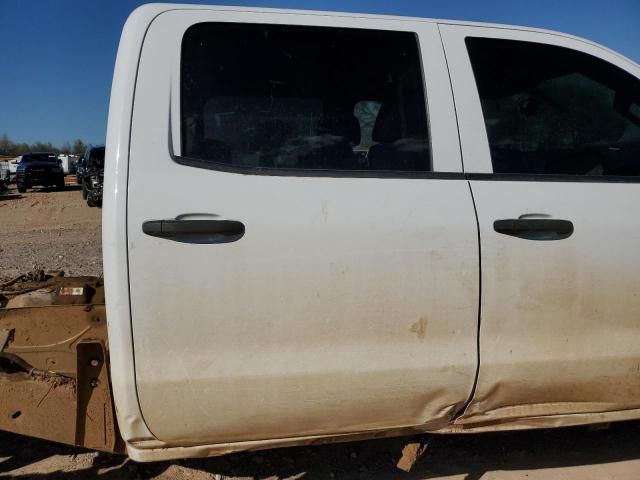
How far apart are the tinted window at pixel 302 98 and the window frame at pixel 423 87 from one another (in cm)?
3

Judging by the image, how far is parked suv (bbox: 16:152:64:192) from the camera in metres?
24.9

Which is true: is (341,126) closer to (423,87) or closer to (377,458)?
(423,87)

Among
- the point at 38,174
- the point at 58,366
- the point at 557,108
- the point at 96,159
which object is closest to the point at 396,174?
the point at 557,108

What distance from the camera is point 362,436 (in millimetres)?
2240

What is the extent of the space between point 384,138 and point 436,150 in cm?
26

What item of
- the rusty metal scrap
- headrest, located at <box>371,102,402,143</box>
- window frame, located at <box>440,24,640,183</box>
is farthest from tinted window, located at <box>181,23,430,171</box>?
the rusty metal scrap

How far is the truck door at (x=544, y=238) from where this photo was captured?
2.17m

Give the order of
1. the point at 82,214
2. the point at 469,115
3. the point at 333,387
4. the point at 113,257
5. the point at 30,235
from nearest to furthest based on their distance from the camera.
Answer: the point at 113,257
the point at 333,387
the point at 469,115
the point at 30,235
the point at 82,214

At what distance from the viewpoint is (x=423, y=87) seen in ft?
7.39

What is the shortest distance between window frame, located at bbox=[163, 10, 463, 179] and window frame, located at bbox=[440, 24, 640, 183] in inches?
1.6

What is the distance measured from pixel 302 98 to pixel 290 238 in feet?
2.01


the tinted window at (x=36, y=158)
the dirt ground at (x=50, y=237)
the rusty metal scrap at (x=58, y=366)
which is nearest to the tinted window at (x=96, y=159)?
the dirt ground at (x=50, y=237)

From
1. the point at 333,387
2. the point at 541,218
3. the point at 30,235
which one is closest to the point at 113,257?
the point at 333,387

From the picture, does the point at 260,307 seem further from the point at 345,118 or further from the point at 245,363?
the point at 345,118
